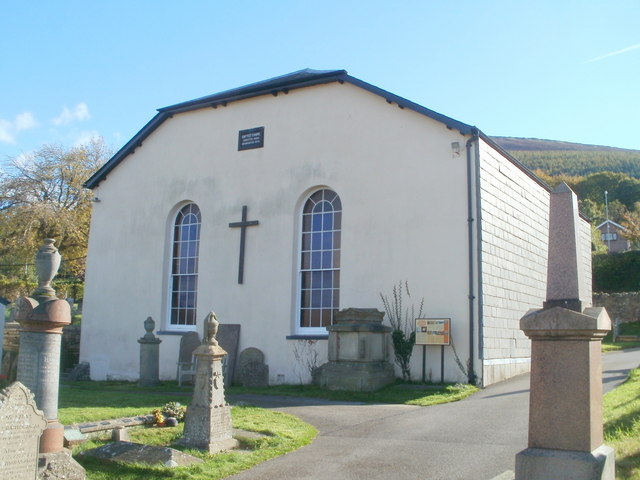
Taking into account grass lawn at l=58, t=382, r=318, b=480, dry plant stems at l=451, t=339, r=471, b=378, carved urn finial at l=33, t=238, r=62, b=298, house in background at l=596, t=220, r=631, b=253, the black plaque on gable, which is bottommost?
grass lawn at l=58, t=382, r=318, b=480

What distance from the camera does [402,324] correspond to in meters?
15.0

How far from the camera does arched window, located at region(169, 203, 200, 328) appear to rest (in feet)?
61.7

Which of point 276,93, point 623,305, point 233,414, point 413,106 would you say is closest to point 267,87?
point 276,93

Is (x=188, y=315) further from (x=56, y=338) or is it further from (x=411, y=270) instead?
(x=56, y=338)

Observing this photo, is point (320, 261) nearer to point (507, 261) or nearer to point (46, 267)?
point (507, 261)

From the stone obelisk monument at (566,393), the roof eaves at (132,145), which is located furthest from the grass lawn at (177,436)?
the roof eaves at (132,145)

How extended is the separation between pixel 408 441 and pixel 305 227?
900cm

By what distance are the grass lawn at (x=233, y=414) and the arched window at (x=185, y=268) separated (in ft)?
7.64

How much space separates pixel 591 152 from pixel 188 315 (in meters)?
139

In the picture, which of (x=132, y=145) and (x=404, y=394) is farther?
(x=132, y=145)

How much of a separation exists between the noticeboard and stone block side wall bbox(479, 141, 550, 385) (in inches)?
32.4

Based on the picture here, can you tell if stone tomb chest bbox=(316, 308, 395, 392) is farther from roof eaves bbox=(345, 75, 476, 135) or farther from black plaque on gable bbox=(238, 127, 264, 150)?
black plaque on gable bbox=(238, 127, 264, 150)

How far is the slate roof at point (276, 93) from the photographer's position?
1526 centimetres

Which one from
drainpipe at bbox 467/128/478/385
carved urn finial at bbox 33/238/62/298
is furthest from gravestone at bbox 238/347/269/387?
carved urn finial at bbox 33/238/62/298
